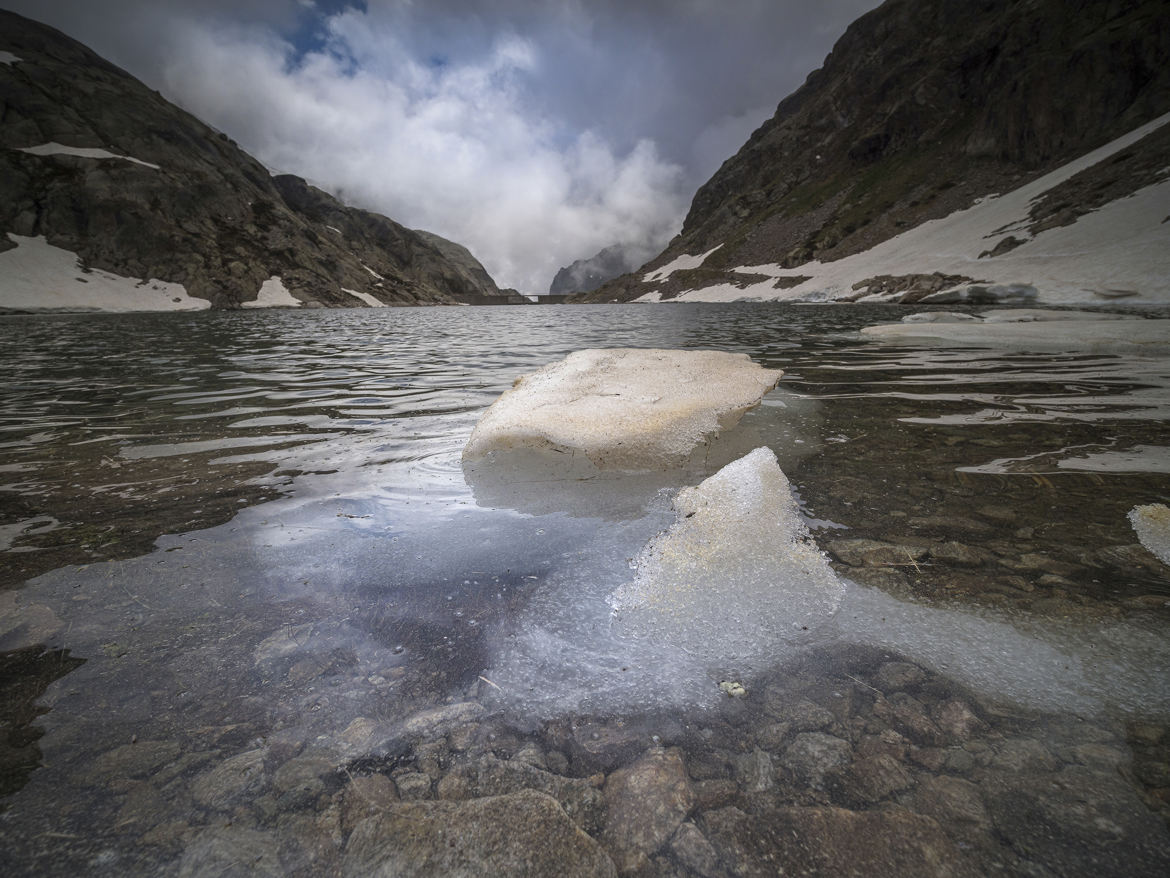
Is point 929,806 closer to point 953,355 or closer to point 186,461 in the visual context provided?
point 186,461

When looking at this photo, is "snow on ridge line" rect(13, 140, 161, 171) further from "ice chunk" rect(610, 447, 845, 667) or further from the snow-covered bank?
"ice chunk" rect(610, 447, 845, 667)

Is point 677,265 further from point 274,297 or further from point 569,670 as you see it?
point 569,670

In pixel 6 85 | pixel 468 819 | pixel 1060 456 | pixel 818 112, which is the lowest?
pixel 468 819

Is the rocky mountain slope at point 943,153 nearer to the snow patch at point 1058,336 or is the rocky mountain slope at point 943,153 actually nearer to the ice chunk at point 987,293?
the ice chunk at point 987,293

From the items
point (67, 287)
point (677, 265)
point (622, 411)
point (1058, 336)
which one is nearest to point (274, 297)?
point (67, 287)

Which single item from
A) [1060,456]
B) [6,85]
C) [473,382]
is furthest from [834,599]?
[6,85]

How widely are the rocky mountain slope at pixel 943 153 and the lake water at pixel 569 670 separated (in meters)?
26.0

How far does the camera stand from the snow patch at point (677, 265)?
10694 centimetres

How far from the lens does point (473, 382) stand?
28.3 ft

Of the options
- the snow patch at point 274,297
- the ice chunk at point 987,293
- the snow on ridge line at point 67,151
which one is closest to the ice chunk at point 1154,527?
the ice chunk at point 987,293

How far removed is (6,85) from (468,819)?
127 metres

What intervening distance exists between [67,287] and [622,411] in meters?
87.6

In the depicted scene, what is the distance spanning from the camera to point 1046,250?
94.7ft

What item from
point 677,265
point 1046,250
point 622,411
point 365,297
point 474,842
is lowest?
point 474,842
